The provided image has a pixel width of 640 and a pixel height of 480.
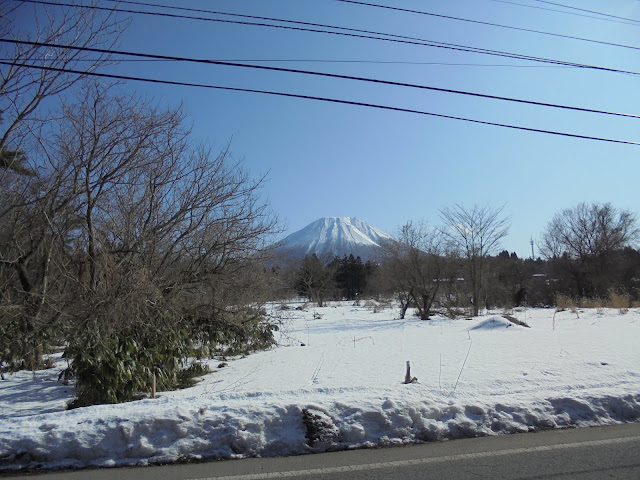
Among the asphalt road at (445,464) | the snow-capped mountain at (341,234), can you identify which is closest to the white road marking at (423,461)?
the asphalt road at (445,464)

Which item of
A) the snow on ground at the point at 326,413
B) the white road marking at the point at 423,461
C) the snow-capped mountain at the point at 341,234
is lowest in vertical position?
the white road marking at the point at 423,461

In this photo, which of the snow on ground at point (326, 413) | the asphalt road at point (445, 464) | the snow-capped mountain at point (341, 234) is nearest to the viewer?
the asphalt road at point (445, 464)

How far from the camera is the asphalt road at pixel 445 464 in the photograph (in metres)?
3.99

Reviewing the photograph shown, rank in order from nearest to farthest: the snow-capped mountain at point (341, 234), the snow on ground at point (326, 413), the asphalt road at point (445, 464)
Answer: the asphalt road at point (445, 464)
the snow on ground at point (326, 413)
the snow-capped mountain at point (341, 234)

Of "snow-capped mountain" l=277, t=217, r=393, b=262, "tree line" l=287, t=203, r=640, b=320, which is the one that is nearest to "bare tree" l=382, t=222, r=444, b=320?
"tree line" l=287, t=203, r=640, b=320

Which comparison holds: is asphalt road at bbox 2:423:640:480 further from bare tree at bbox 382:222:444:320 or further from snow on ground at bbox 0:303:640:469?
bare tree at bbox 382:222:444:320

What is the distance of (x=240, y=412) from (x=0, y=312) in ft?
24.0

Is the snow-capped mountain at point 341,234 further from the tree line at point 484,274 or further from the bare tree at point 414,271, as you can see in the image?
the bare tree at point 414,271

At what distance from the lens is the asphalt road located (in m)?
3.99

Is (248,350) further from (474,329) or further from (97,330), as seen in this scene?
(474,329)

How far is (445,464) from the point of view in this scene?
166 inches

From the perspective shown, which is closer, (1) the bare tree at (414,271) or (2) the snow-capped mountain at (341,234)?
(1) the bare tree at (414,271)

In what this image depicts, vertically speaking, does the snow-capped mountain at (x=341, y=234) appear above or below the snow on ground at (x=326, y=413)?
above

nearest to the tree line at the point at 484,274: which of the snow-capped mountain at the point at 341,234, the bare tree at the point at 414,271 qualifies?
the bare tree at the point at 414,271
